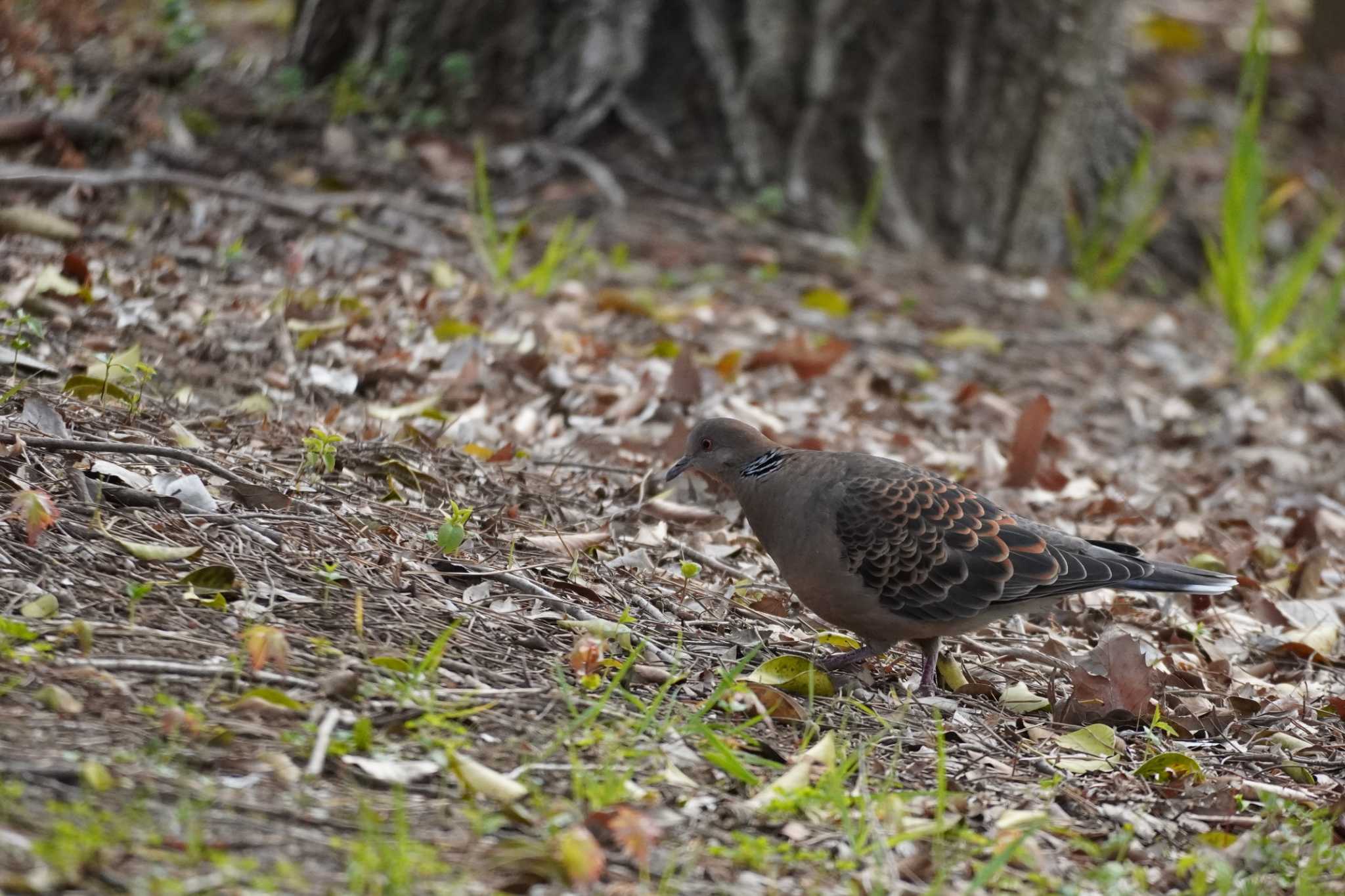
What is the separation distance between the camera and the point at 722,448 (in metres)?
4.54

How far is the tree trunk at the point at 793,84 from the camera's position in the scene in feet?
24.7

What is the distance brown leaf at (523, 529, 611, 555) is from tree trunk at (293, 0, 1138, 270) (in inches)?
152

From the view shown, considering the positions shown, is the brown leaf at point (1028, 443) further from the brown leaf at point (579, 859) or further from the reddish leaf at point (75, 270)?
the reddish leaf at point (75, 270)

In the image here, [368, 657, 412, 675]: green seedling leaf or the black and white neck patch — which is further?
the black and white neck patch

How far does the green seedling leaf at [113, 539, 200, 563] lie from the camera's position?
3.32m

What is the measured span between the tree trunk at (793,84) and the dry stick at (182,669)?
16.6ft

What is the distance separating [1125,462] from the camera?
6129mm

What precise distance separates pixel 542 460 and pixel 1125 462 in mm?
2819

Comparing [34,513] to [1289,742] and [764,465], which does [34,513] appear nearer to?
[764,465]

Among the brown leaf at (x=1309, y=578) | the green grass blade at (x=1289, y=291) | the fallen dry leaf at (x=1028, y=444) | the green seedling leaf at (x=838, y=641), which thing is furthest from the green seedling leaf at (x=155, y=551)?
the green grass blade at (x=1289, y=291)

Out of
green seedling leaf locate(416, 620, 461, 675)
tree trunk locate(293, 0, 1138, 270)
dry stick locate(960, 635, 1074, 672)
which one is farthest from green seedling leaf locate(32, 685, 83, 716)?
tree trunk locate(293, 0, 1138, 270)

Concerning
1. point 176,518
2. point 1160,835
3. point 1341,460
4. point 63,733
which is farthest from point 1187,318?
point 63,733

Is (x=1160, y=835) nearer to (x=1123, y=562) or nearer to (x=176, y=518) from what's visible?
(x=1123, y=562)

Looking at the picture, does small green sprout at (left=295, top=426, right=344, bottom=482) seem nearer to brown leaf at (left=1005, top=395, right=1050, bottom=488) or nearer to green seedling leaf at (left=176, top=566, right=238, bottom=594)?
green seedling leaf at (left=176, top=566, right=238, bottom=594)
